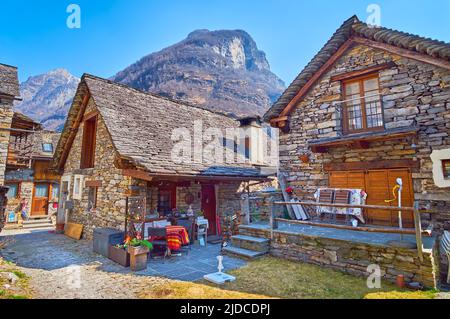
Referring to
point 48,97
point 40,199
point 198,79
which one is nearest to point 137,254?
point 40,199

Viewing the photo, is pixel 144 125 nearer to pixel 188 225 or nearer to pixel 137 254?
pixel 188 225

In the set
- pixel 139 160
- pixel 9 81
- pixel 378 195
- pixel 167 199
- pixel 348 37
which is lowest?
pixel 167 199

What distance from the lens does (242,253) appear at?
689 centimetres

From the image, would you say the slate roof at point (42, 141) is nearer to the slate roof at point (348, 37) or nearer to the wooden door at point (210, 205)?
the wooden door at point (210, 205)

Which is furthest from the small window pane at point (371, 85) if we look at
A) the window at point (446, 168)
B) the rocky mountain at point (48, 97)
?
the rocky mountain at point (48, 97)

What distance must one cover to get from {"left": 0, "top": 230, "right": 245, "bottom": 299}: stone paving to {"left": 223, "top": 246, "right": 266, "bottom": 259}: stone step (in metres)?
0.22

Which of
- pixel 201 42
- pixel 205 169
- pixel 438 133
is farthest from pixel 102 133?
pixel 201 42

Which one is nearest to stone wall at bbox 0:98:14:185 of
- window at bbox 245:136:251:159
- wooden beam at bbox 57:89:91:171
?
wooden beam at bbox 57:89:91:171

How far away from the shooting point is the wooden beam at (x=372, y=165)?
→ 22.0 ft

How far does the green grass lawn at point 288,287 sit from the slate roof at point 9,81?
38.2ft

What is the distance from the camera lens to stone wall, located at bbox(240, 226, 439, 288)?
4.67 m

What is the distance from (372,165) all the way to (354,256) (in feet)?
10.0

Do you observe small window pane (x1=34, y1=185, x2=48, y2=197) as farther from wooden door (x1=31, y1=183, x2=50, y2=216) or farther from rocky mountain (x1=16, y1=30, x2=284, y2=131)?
rocky mountain (x1=16, y1=30, x2=284, y2=131)
